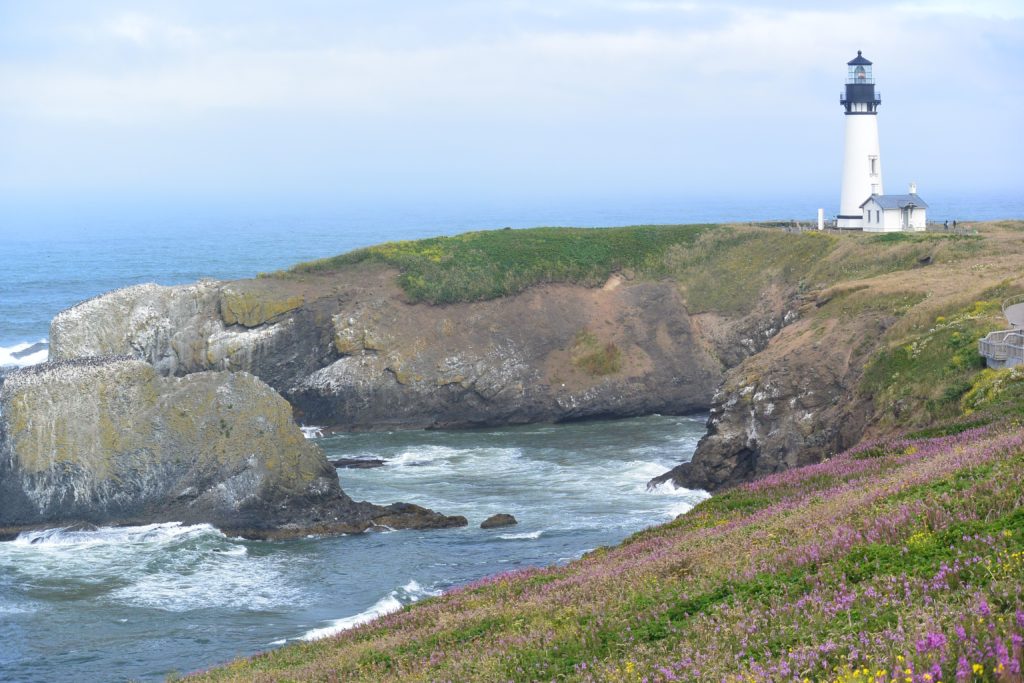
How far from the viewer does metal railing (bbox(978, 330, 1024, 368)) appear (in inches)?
1212

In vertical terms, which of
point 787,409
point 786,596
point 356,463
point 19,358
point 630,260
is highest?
point 630,260

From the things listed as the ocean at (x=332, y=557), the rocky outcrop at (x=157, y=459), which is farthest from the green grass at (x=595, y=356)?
the rocky outcrop at (x=157, y=459)

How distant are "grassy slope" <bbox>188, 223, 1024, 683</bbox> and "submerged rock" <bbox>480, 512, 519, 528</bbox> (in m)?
13.9

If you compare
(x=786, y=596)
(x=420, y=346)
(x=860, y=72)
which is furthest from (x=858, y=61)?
(x=786, y=596)

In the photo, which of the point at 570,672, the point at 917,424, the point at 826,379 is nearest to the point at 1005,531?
the point at 570,672

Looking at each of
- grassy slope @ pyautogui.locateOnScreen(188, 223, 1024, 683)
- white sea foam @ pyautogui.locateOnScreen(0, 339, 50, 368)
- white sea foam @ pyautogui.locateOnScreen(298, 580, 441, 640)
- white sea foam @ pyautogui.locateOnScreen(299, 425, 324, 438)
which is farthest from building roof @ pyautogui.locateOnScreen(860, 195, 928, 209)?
white sea foam @ pyautogui.locateOnScreen(0, 339, 50, 368)

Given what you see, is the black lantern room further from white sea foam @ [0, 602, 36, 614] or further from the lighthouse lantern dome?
white sea foam @ [0, 602, 36, 614]

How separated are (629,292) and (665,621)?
53085 millimetres

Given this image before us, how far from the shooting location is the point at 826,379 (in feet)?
140

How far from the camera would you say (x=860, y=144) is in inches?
2857

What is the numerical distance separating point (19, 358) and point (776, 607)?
2993 inches

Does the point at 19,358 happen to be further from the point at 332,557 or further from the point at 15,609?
the point at 15,609

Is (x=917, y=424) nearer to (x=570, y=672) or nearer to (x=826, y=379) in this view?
(x=826, y=379)

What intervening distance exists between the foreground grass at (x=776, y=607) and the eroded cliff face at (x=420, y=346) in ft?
125
